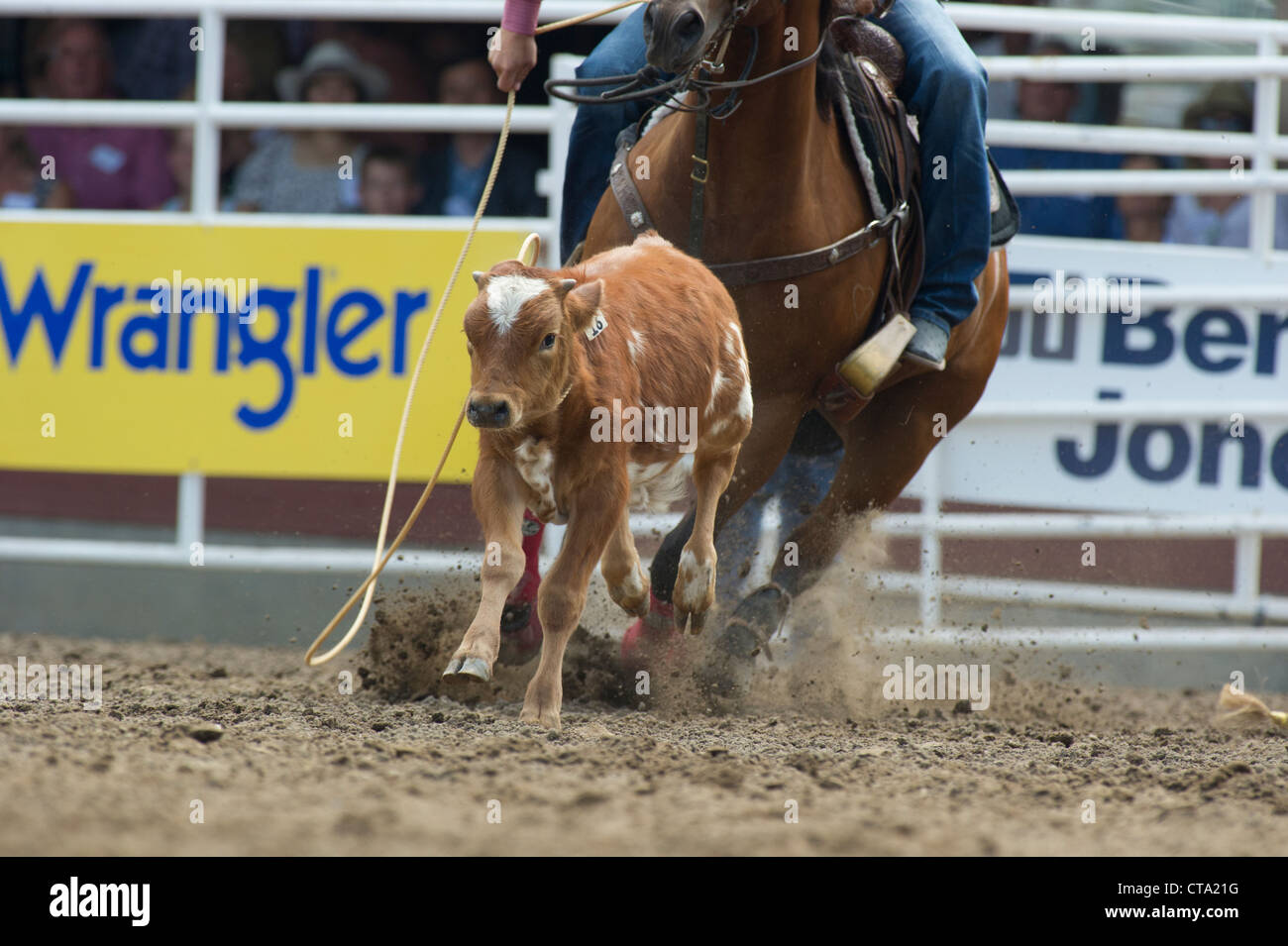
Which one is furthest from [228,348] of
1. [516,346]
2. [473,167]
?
[516,346]

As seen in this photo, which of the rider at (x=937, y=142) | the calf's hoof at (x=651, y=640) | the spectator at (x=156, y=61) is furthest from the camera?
the spectator at (x=156, y=61)

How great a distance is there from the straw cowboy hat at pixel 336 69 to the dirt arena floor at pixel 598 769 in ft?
10.9

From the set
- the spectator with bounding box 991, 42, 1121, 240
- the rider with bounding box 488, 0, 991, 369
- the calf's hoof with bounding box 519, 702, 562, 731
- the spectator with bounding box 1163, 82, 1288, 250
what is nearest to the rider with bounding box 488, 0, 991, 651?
the rider with bounding box 488, 0, 991, 369

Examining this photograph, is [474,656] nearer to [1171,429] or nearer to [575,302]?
[575,302]

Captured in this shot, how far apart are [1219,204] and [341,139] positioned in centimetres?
406

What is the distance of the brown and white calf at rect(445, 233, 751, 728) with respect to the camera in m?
2.99

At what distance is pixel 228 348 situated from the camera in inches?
231

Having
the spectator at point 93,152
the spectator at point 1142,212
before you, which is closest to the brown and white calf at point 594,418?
the spectator at point 1142,212

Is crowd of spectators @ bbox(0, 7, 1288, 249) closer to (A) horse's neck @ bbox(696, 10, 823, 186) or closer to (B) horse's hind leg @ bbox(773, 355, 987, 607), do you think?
(B) horse's hind leg @ bbox(773, 355, 987, 607)

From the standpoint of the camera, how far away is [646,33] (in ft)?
10.6

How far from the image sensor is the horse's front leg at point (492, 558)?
2998 millimetres

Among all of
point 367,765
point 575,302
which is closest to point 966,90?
point 575,302

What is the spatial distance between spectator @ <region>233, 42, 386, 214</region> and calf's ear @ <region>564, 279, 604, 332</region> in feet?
12.6

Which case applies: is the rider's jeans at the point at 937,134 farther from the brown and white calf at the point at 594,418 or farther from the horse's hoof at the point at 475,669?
the horse's hoof at the point at 475,669
